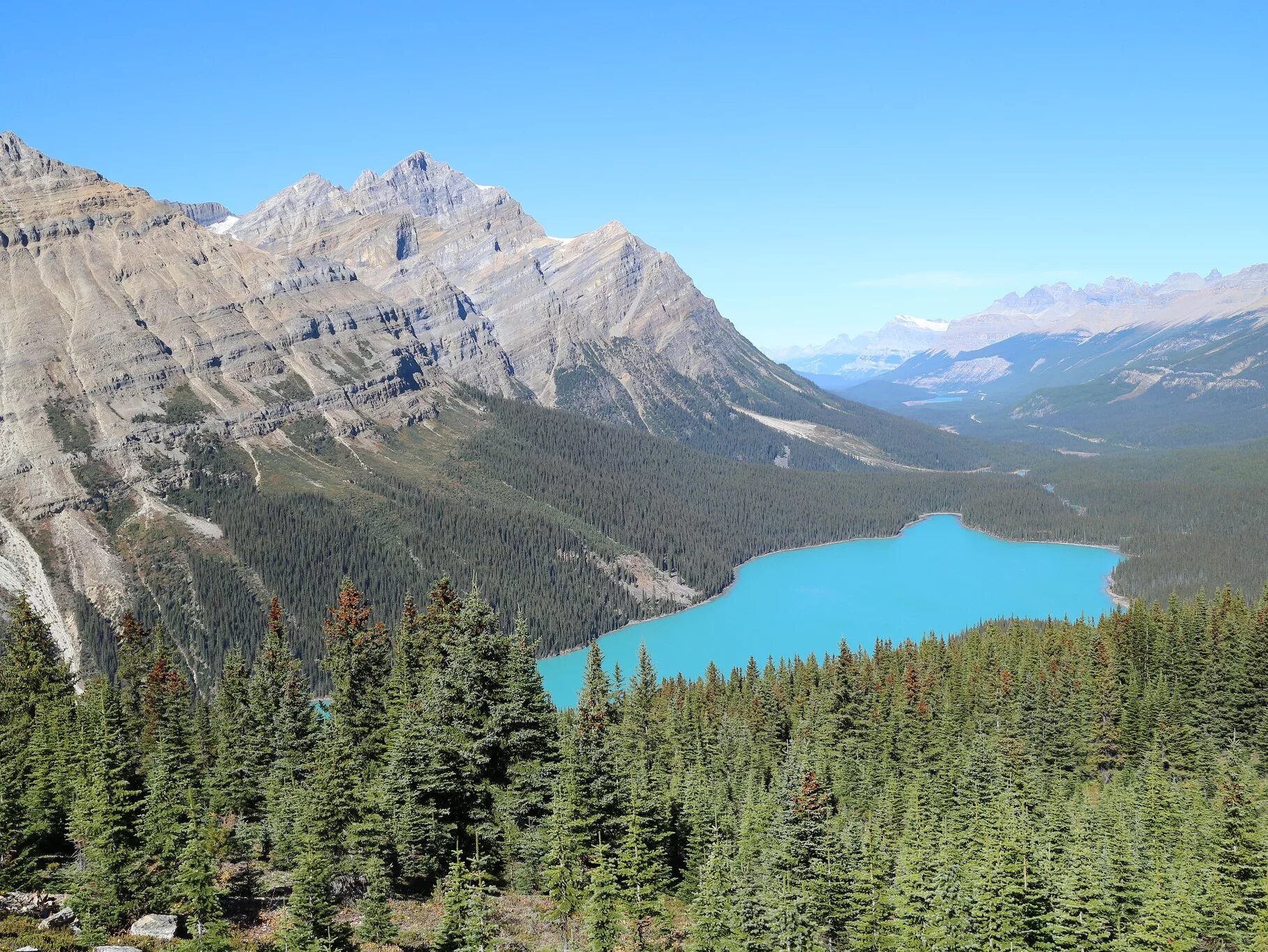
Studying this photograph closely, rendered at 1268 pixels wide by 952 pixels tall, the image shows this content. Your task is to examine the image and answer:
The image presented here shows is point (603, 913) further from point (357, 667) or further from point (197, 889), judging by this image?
point (357, 667)

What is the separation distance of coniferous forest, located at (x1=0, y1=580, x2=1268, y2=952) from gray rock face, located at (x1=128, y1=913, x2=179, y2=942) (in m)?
0.83

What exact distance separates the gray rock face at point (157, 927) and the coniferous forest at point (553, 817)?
0.83 metres

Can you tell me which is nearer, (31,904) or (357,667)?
(31,904)

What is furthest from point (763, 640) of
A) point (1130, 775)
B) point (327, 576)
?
point (1130, 775)

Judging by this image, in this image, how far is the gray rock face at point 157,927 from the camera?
37062mm

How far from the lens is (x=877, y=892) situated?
44469mm

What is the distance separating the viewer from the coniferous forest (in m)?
38.9

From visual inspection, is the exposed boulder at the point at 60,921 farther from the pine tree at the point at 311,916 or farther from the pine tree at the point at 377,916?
the pine tree at the point at 377,916

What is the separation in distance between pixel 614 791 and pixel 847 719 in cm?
4973

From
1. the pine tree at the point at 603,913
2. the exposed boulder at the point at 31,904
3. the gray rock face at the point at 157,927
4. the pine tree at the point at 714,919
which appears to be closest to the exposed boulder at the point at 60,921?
the exposed boulder at the point at 31,904

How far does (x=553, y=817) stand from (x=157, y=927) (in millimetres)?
16321

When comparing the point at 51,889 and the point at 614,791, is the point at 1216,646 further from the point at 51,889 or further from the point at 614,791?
the point at 51,889

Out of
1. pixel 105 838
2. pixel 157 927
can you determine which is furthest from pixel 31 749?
pixel 157 927

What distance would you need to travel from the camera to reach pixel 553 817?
44.0 meters
